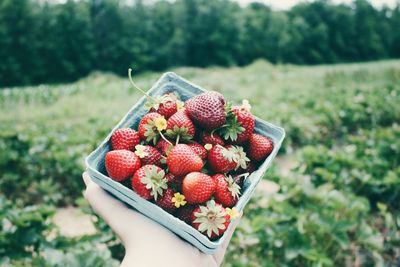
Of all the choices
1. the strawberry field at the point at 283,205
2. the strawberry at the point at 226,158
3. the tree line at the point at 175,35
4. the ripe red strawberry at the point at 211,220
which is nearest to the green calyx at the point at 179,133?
the strawberry at the point at 226,158

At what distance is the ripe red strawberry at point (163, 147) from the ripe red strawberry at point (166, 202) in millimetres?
167

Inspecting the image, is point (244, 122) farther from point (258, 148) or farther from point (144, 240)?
point (144, 240)

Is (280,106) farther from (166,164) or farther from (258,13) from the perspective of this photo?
(258,13)

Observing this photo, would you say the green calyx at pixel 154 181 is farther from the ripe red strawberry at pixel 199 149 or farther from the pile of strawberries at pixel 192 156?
the ripe red strawberry at pixel 199 149

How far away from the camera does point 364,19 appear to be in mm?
50344

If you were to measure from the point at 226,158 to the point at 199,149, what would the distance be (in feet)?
0.45

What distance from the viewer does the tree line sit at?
37.5 meters

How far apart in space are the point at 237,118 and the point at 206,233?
53cm

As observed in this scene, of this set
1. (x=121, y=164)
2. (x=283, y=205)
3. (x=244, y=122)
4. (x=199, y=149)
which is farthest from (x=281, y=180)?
(x=121, y=164)

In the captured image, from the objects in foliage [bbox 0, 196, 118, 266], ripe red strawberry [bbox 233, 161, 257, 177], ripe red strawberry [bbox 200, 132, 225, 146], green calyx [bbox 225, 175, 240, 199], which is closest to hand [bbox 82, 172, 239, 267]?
green calyx [bbox 225, 175, 240, 199]

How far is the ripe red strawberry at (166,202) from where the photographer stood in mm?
1728

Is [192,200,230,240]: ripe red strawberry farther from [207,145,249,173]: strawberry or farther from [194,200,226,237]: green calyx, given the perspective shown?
[207,145,249,173]: strawberry

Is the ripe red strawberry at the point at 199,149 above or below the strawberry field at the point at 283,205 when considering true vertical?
above

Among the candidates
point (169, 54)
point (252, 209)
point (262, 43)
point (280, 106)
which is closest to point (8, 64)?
point (169, 54)
